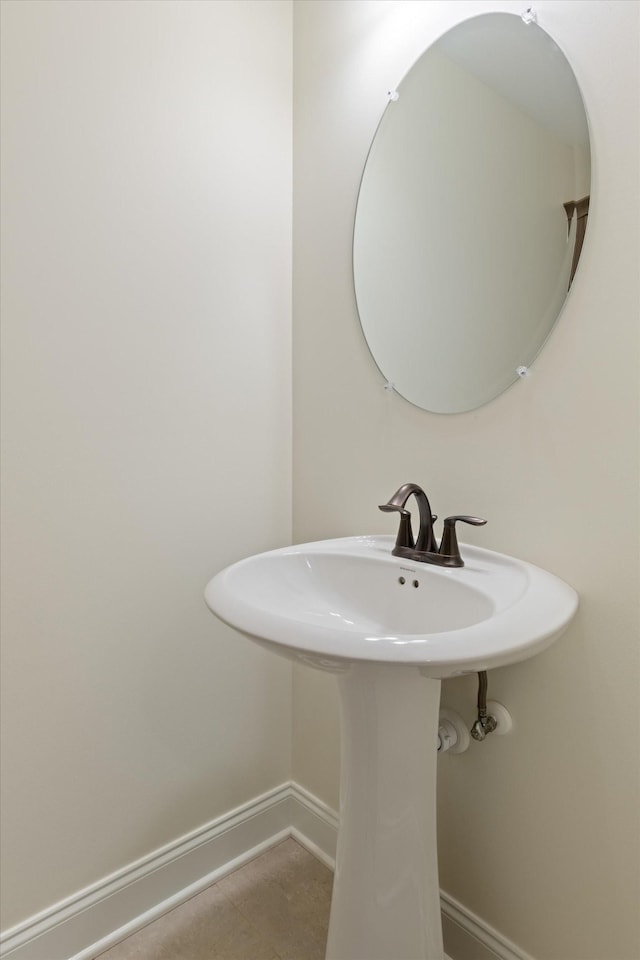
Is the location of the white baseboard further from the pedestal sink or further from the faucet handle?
the faucet handle

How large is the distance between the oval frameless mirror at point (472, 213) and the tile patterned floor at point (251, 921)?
1197 mm

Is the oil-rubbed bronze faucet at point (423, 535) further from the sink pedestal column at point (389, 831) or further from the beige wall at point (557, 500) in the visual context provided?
the sink pedestal column at point (389, 831)

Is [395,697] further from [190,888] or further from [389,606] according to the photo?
[190,888]

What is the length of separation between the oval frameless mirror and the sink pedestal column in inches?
23.4

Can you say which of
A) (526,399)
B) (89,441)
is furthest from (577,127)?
(89,441)

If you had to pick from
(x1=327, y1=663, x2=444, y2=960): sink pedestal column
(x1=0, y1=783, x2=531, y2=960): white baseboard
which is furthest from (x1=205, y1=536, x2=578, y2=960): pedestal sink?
(x1=0, y1=783, x2=531, y2=960): white baseboard

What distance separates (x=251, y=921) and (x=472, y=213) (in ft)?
5.30

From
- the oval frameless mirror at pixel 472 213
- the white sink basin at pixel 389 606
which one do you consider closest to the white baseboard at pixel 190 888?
the white sink basin at pixel 389 606

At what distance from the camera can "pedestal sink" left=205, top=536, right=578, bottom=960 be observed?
2.39 ft

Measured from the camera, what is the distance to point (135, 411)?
48.0 inches

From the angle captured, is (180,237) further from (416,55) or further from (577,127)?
(577,127)

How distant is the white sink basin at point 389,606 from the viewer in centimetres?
66

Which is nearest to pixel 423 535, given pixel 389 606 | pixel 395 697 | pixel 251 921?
pixel 389 606

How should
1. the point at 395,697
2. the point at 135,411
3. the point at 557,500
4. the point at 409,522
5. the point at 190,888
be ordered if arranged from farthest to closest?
the point at 190,888 → the point at 135,411 → the point at 409,522 → the point at 557,500 → the point at 395,697
